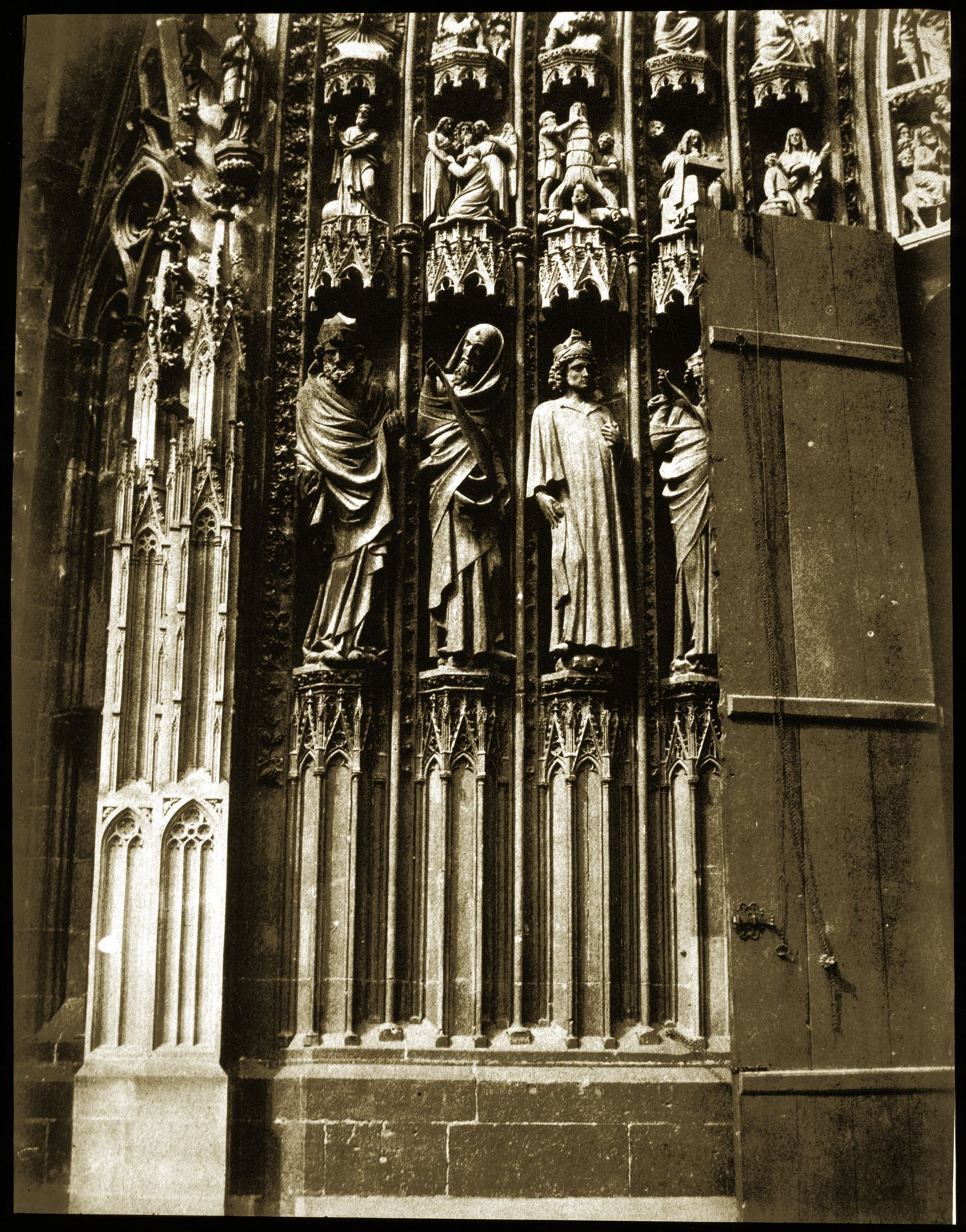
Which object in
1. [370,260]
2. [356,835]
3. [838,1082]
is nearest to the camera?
[838,1082]

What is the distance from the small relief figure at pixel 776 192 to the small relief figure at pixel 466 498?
5.24ft

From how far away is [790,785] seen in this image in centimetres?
686

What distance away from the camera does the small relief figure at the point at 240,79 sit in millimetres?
7703

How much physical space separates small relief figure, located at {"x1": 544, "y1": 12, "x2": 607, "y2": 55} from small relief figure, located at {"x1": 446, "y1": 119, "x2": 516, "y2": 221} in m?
0.54

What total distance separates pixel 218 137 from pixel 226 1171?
5178 mm

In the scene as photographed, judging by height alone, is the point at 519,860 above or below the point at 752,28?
below

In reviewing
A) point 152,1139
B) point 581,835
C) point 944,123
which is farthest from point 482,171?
point 152,1139

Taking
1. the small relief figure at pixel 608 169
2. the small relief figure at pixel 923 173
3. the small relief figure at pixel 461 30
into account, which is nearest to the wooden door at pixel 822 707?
the small relief figure at pixel 923 173

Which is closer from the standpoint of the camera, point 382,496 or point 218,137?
point 382,496

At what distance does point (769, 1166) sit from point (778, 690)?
215cm

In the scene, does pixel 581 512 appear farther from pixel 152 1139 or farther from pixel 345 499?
pixel 152 1139

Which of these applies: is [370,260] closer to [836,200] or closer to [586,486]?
[586,486]

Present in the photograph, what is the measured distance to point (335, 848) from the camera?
23.2ft

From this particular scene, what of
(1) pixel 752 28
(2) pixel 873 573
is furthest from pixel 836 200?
(2) pixel 873 573
